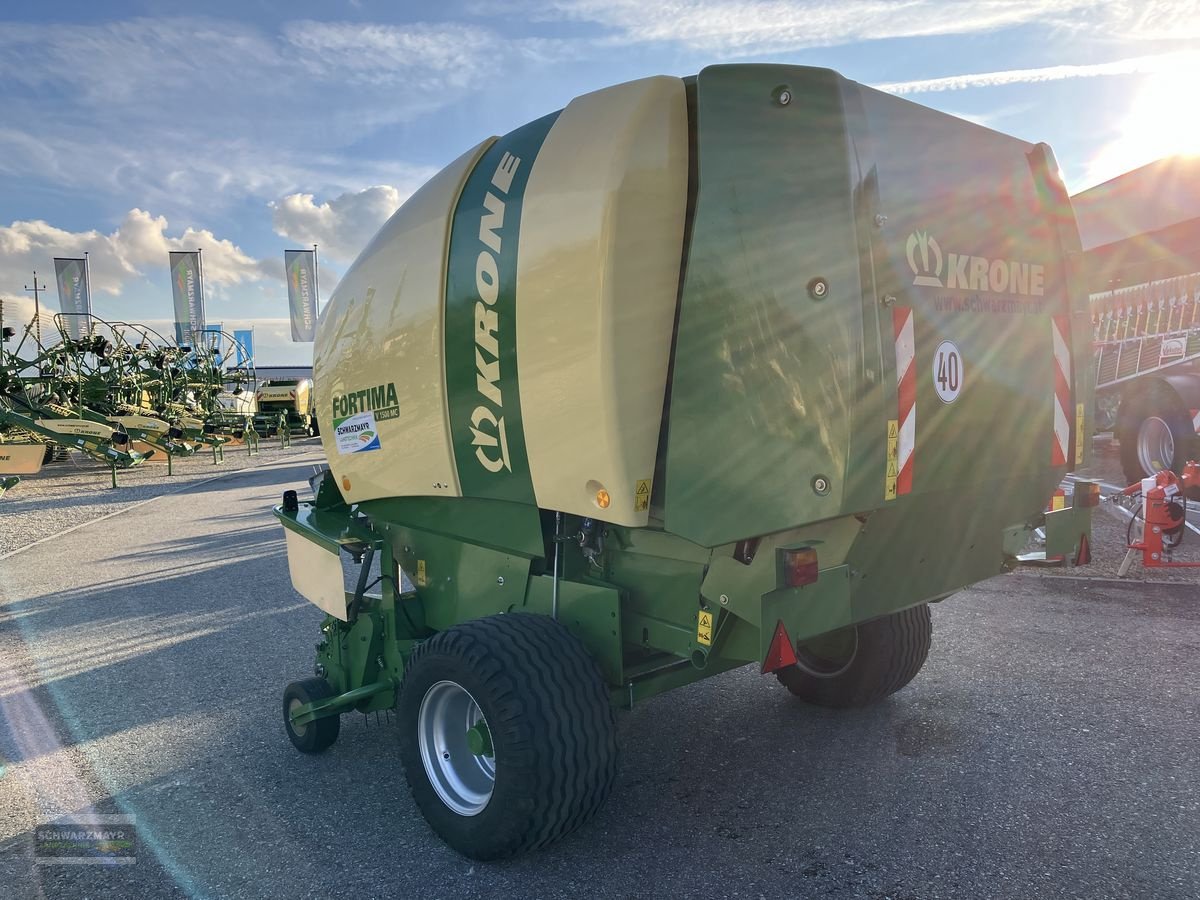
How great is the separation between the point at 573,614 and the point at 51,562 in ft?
26.1

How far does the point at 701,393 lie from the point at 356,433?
6.41ft

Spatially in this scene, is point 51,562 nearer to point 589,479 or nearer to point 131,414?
point 589,479

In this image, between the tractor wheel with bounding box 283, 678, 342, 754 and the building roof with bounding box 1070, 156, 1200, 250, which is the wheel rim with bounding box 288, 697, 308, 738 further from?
the building roof with bounding box 1070, 156, 1200, 250

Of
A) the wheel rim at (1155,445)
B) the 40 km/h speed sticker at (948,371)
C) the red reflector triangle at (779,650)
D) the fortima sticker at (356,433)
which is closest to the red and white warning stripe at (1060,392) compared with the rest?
the 40 km/h speed sticker at (948,371)

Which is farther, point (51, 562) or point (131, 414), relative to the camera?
point (131, 414)

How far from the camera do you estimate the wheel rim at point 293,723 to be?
3.71 metres

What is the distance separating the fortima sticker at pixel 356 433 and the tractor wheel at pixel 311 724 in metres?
1.11

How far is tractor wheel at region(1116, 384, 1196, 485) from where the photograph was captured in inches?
322

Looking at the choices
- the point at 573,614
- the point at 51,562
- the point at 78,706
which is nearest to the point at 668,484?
the point at 573,614

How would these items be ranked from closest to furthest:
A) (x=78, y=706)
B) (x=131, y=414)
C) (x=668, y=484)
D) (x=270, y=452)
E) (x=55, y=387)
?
(x=668, y=484) → (x=78, y=706) → (x=55, y=387) → (x=131, y=414) → (x=270, y=452)

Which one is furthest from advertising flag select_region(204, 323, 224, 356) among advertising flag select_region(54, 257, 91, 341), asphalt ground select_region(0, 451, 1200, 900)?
asphalt ground select_region(0, 451, 1200, 900)

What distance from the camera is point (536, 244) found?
2754mm

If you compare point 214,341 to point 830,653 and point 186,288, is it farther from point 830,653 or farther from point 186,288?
point 830,653

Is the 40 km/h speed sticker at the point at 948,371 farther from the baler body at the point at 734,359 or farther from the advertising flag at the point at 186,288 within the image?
the advertising flag at the point at 186,288
